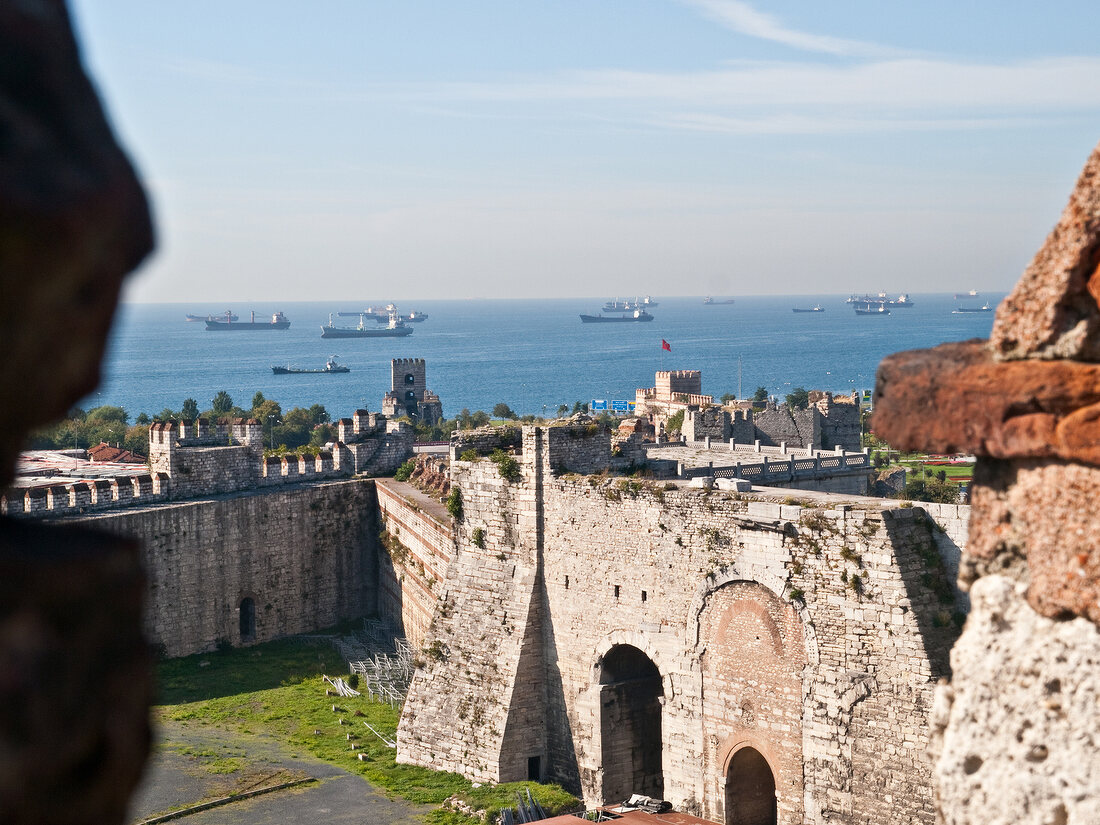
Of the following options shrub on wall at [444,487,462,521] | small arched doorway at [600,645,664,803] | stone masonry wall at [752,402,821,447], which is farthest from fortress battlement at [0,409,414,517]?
small arched doorway at [600,645,664,803]

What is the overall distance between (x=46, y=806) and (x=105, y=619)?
0.29 m

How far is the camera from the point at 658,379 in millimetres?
62500

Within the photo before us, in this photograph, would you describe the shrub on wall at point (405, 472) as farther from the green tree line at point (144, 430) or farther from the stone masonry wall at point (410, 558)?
the green tree line at point (144, 430)

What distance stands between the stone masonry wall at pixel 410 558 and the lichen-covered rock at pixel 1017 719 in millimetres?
17648

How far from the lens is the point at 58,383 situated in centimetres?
193

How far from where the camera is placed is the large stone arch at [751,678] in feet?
51.0

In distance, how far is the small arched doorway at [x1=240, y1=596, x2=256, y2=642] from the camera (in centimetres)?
2625

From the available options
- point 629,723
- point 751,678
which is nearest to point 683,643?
point 751,678

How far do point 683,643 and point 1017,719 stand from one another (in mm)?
13551

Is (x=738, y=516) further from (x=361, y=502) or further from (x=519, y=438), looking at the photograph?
(x=361, y=502)

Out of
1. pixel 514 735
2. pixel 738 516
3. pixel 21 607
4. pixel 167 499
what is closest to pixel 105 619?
pixel 21 607

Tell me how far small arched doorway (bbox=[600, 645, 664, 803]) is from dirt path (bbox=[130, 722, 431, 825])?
2.69 m

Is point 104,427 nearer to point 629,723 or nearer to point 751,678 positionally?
point 629,723

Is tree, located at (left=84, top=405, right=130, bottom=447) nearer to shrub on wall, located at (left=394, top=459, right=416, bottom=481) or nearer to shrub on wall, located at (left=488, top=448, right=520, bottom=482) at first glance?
shrub on wall, located at (left=394, top=459, right=416, bottom=481)
